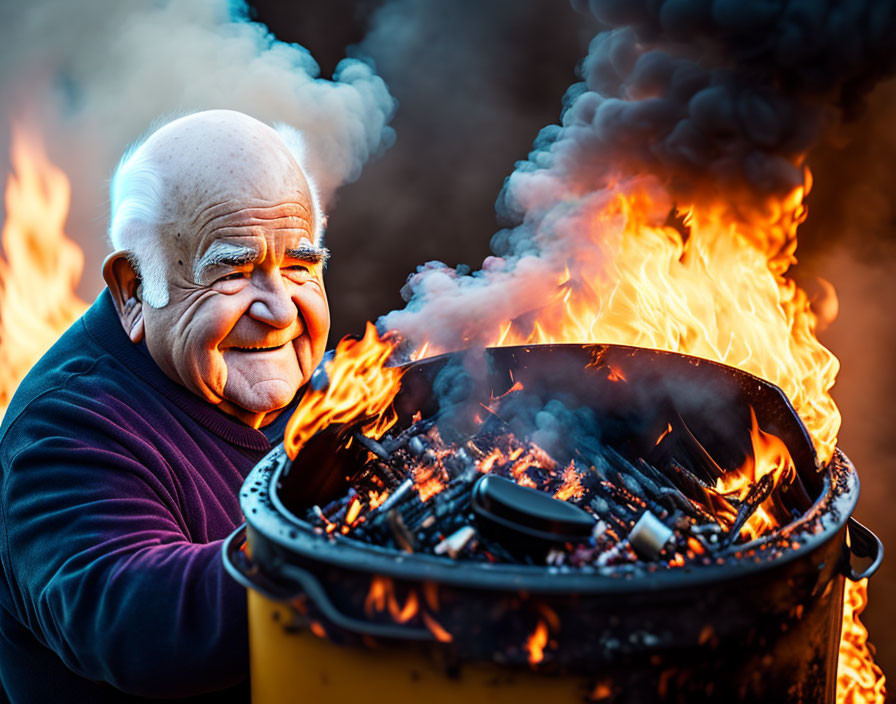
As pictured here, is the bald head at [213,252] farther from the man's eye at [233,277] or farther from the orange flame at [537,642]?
the orange flame at [537,642]

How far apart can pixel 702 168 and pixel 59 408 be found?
194cm

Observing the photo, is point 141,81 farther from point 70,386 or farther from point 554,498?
point 554,498

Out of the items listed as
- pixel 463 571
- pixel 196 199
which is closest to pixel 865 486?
pixel 463 571

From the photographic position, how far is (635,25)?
1909 mm

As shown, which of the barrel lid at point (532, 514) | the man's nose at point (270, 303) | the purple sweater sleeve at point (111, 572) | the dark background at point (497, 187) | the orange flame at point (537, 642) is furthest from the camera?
the dark background at point (497, 187)

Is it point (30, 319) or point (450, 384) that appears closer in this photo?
point (450, 384)

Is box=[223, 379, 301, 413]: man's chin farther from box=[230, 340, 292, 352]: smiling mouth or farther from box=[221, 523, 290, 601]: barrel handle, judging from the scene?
box=[221, 523, 290, 601]: barrel handle

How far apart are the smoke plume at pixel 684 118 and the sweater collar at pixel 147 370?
2.38ft

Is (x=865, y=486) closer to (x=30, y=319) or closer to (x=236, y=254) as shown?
(x=236, y=254)

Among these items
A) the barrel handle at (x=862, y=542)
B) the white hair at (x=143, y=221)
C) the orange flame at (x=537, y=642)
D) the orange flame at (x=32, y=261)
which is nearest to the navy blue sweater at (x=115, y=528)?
the white hair at (x=143, y=221)

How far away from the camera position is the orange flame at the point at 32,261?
3.57 meters

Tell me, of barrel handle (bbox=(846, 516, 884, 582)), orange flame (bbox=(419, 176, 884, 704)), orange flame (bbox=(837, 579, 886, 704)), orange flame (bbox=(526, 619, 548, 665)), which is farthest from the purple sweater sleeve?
orange flame (bbox=(837, 579, 886, 704))

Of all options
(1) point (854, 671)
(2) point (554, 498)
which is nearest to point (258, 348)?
(2) point (554, 498)

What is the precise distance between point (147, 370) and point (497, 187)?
254cm
